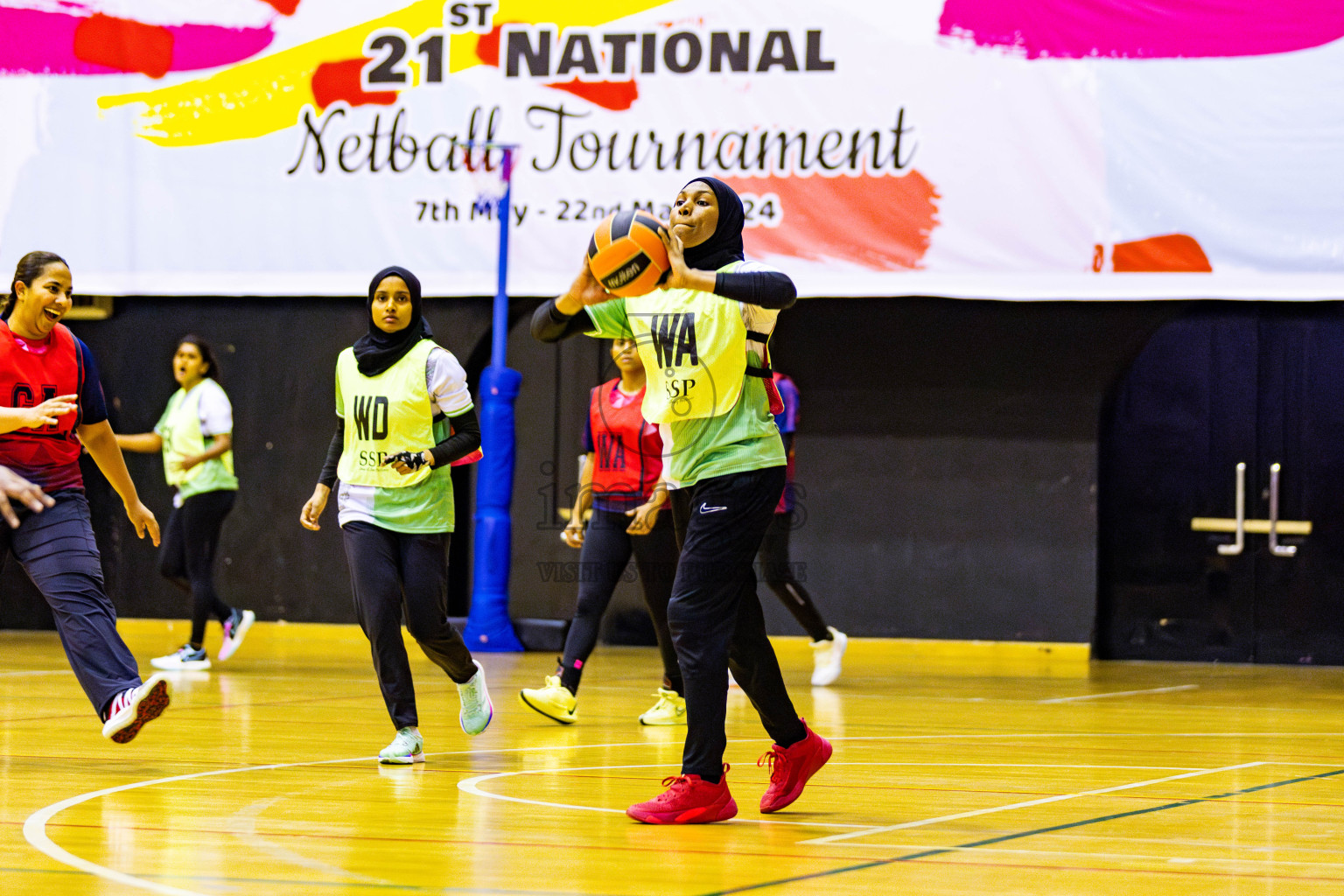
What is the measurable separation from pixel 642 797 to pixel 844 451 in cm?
729

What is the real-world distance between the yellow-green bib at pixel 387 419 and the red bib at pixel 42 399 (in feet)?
3.01

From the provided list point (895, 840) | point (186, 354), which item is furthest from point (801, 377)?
point (895, 840)

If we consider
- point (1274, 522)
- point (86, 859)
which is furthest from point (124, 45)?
point (86, 859)

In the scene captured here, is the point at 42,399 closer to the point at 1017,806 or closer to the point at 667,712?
the point at 667,712

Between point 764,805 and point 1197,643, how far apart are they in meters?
7.74

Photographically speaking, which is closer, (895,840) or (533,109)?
(895,840)

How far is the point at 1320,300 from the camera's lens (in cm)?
1107

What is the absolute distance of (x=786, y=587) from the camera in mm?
9336

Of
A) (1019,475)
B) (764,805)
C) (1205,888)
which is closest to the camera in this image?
(1205,888)

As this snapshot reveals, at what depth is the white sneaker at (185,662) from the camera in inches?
388

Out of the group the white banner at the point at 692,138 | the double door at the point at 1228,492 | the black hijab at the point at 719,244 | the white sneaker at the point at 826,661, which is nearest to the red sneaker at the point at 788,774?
the black hijab at the point at 719,244

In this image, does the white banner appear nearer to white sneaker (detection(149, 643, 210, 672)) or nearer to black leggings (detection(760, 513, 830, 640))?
black leggings (detection(760, 513, 830, 640))

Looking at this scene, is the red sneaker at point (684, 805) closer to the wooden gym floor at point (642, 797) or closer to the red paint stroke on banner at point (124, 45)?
the wooden gym floor at point (642, 797)

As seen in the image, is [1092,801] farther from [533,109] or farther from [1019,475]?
[533,109]
